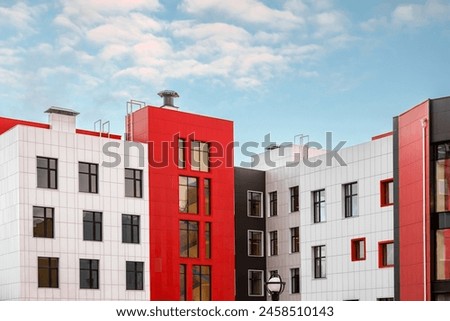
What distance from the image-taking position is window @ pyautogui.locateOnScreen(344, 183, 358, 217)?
122ft

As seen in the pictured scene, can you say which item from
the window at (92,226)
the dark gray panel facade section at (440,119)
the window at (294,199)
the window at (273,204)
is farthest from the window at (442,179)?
the window at (273,204)

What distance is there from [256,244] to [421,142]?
64.2ft

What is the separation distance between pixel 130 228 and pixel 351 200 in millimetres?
11067

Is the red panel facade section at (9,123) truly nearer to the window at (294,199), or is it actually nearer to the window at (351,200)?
the window at (294,199)

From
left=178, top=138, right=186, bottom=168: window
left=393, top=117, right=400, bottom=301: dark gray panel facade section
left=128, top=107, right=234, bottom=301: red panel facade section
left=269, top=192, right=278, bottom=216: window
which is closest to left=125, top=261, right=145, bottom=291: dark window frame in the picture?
left=128, top=107, right=234, bottom=301: red panel facade section

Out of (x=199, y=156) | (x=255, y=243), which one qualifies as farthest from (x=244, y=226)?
(x=199, y=156)

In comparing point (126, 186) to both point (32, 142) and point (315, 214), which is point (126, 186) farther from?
point (315, 214)

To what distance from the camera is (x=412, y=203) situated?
2806 centimetres

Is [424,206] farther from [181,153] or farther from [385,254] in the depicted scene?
[181,153]

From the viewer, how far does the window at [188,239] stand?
136ft

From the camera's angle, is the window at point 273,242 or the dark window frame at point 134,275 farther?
the window at point 273,242

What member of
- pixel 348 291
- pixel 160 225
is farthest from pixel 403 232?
pixel 160 225

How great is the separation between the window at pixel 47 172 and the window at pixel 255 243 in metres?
12.5

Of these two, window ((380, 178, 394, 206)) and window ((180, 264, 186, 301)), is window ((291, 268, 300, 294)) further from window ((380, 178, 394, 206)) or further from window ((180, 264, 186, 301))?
window ((380, 178, 394, 206))
